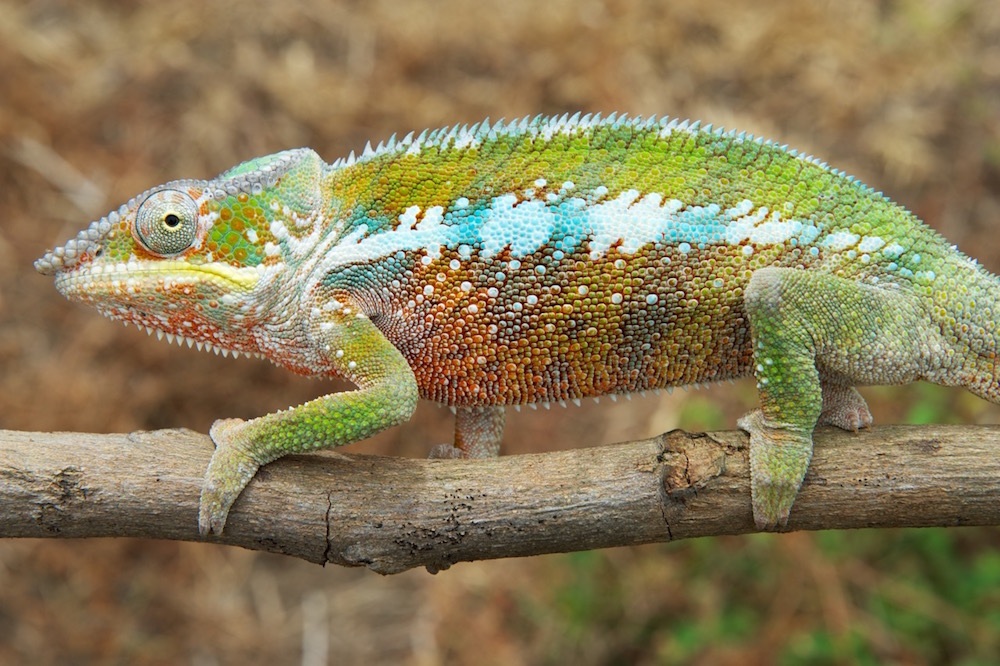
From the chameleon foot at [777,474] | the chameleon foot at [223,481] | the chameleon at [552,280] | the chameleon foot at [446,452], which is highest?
the chameleon at [552,280]

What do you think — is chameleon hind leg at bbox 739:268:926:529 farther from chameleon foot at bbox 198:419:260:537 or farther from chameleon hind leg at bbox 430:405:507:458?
chameleon foot at bbox 198:419:260:537

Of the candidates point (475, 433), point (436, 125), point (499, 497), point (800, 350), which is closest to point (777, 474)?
point (800, 350)

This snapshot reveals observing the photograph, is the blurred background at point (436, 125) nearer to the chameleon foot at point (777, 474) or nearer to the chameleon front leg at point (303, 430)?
the chameleon foot at point (777, 474)

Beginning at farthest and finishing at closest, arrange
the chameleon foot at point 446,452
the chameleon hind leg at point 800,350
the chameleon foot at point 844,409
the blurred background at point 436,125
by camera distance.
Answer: the blurred background at point 436,125 < the chameleon foot at point 446,452 < the chameleon foot at point 844,409 < the chameleon hind leg at point 800,350

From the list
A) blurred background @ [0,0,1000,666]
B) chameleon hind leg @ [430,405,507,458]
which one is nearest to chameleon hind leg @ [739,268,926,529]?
chameleon hind leg @ [430,405,507,458]

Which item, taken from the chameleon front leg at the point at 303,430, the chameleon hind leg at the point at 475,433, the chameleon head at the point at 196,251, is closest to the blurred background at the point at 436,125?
the chameleon hind leg at the point at 475,433
